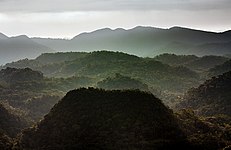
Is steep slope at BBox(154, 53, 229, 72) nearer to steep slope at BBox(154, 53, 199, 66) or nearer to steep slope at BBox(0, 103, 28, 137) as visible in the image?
steep slope at BBox(154, 53, 199, 66)

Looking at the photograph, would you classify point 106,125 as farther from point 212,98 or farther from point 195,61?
point 195,61

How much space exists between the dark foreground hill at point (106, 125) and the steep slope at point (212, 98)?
18.6 meters

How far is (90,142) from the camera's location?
29.9 m

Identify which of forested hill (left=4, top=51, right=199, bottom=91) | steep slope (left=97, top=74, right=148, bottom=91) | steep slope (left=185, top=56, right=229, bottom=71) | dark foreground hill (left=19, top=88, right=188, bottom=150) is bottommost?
dark foreground hill (left=19, top=88, right=188, bottom=150)

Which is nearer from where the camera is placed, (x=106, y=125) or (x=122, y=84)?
(x=106, y=125)

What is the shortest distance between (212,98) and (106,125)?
87.9ft

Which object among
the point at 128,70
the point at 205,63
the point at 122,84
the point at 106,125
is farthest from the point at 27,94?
the point at 205,63

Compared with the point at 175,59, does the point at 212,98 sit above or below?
below

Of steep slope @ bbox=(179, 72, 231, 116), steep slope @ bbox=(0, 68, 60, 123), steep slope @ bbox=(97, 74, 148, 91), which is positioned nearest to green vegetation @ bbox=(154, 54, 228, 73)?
steep slope @ bbox=(97, 74, 148, 91)

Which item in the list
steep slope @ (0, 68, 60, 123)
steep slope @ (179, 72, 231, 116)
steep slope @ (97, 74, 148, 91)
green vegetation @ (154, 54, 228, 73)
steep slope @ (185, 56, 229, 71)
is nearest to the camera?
steep slope @ (179, 72, 231, 116)

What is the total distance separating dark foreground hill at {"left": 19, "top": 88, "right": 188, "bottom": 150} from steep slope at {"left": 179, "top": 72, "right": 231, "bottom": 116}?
1860cm

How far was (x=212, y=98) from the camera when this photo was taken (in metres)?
54.2

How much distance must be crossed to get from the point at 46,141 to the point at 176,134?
396 inches

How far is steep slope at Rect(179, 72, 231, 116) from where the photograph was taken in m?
50.9
